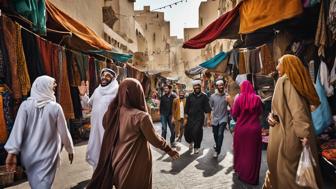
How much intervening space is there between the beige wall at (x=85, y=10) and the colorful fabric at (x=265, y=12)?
7357 mm

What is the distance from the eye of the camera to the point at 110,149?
2758 mm

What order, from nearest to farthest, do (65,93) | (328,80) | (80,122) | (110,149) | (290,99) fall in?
(110,149), (290,99), (328,80), (65,93), (80,122)

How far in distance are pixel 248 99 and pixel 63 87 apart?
3.49 metres

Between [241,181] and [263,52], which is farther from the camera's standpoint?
[263,52]

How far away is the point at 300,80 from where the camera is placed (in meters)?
3.02

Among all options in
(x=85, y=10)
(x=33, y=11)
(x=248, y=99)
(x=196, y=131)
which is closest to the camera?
(x=33, y=11)

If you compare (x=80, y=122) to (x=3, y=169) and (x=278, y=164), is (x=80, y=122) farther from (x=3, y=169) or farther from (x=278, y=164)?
(x=278, y=164)

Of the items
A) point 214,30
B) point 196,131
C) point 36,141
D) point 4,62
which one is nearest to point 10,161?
point 36,141

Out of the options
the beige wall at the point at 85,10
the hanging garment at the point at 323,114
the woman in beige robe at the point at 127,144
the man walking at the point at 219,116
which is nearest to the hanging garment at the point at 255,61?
the man walking at the point at 219,116

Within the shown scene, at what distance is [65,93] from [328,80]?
4708 millimetres

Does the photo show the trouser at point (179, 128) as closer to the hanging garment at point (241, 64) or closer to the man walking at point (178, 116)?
the man walking at point (178, 116)

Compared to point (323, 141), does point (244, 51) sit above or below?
above

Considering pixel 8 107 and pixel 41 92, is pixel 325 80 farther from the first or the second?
pixel 8 107

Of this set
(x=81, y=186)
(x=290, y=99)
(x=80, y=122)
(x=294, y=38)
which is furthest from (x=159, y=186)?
(x=80, y=122)
